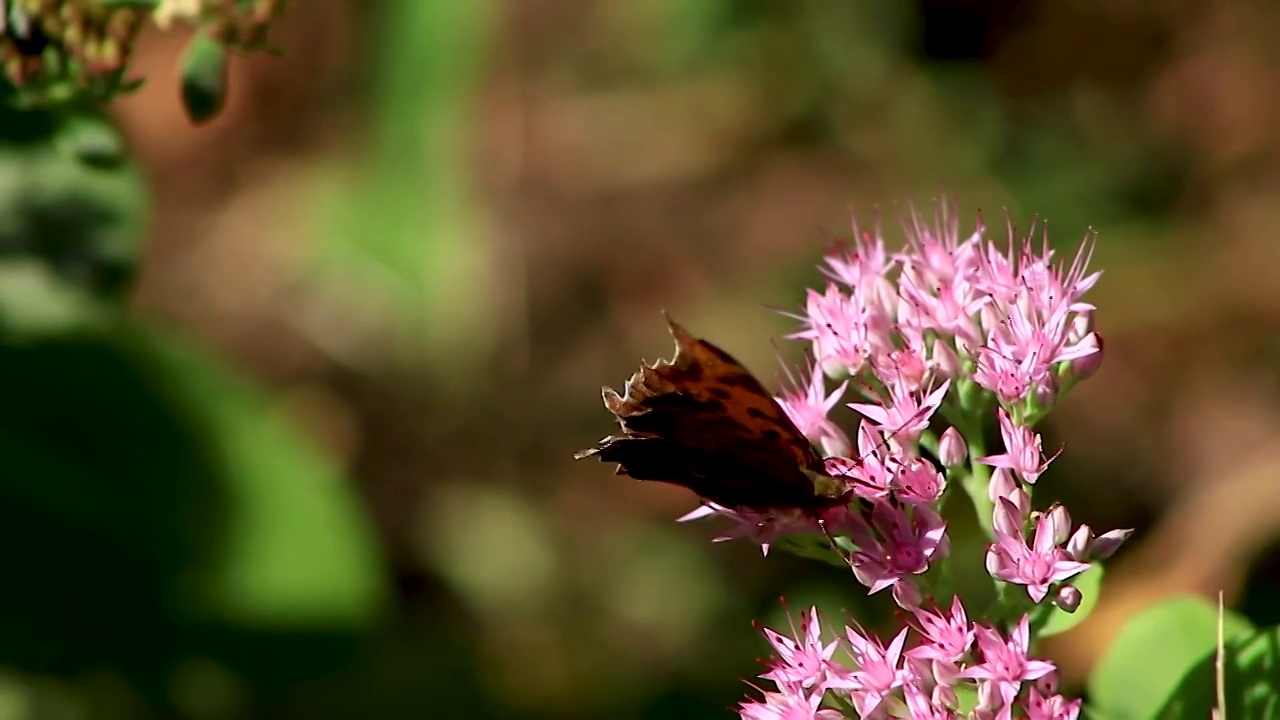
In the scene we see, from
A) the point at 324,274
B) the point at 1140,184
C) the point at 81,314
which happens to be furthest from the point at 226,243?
the point at 1140,184

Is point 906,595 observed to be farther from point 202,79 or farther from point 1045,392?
point 202,79

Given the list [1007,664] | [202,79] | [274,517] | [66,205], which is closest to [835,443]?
[1007,664]

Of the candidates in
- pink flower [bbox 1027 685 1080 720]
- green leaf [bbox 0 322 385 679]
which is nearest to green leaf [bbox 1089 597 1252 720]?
pink flower [bbox 1027 685 1080 720]

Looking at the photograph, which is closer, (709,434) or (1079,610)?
(709,434)

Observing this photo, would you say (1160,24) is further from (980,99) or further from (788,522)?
(788,522)

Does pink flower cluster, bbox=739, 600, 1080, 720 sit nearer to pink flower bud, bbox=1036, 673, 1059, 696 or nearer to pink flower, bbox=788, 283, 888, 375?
pink flower bud, bbox=1036, 673, 1059, 696

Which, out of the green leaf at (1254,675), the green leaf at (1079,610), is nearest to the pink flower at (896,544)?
the green leaf at (1079,610)
